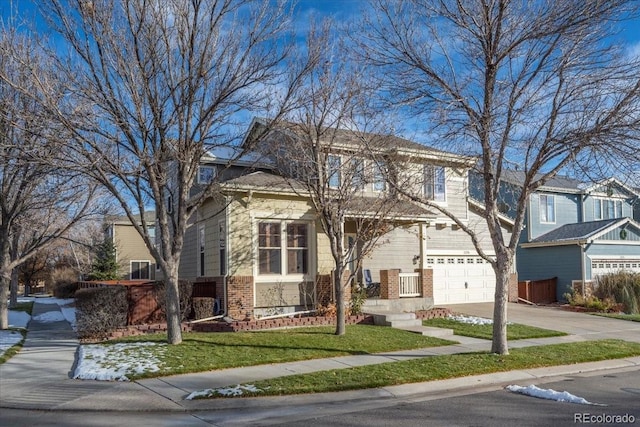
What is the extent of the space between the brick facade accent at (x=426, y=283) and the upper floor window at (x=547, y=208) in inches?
497

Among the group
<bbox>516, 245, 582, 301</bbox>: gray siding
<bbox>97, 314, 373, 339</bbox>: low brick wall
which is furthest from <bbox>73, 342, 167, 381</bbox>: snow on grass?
<bbox>516, 245, 582, 301</bbox>: gray siding

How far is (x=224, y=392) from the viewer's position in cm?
909

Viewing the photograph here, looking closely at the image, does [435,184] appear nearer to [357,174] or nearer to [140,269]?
[357,174]

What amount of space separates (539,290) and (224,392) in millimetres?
21429

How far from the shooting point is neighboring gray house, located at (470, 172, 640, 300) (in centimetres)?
2708

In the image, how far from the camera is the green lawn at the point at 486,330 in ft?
51.2

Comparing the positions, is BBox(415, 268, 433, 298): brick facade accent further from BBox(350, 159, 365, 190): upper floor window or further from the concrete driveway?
BBox(350, 159, 365, 190): upper floor window

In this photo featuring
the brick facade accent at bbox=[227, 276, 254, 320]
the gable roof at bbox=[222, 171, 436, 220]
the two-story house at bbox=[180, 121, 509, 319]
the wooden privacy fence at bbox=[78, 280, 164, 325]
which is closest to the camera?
the gable roof at bbox=[222, 171, 436, 220]

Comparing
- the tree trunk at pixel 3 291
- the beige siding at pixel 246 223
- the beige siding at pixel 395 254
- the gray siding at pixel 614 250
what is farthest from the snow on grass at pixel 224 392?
the gray siding at pixel 614 250

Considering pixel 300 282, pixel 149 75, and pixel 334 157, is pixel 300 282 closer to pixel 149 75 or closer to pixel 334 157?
pixel 334 157

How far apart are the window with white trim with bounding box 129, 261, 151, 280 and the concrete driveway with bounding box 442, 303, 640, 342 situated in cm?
2369

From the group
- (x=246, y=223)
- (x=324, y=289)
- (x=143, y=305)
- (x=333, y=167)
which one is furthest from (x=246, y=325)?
(x=333, y=167)

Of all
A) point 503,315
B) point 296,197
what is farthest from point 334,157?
point 503,315

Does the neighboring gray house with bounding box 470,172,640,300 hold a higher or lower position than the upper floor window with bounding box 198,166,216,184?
lower
